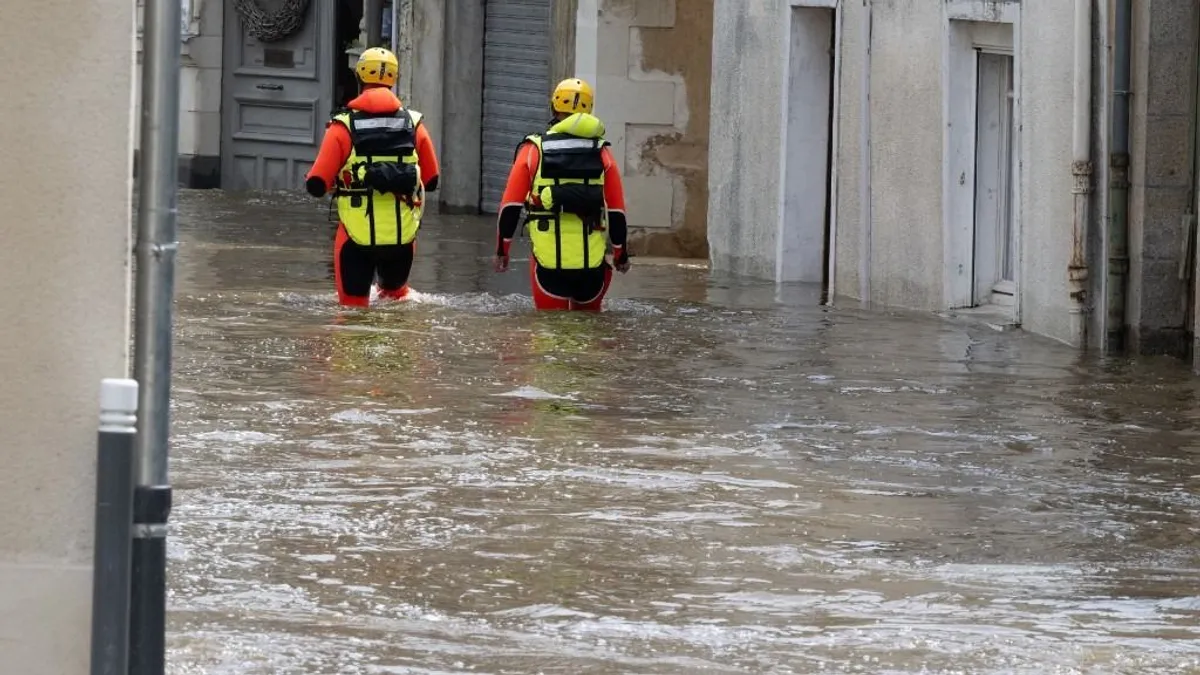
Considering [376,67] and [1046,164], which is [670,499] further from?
[376,67]

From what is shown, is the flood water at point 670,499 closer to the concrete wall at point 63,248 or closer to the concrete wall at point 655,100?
the concrete wall at point 63,248

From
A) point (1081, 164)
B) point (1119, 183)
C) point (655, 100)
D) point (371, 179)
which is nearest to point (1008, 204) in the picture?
point (1081, 164)

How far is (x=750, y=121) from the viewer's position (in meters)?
19.5

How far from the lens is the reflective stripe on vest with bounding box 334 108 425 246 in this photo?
52.5 ft

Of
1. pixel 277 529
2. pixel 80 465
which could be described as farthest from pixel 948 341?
pixel 80 465

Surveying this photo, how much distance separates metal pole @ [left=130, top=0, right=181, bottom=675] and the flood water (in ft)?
3.52

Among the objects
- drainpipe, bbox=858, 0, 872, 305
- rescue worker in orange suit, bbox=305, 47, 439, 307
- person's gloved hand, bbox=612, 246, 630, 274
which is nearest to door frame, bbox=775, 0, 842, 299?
drainpipe, bbox=858, 0, 872, 305

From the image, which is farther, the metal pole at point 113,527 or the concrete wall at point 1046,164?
the concrete wall at point 1046,164

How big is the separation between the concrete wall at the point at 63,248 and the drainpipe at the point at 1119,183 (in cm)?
A: 892

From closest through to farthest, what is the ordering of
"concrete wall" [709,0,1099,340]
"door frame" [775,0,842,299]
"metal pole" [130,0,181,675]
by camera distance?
"metal pole" [130,0,181,675], "concrete wall" [709,0,1099,340], "door frame" [775,0,842,299]

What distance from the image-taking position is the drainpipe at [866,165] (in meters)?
17.2

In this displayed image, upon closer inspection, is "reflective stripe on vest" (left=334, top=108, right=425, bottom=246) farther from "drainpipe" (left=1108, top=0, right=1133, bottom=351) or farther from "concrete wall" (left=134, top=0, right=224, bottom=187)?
"concrete wall" (left=134, top=0, right=224, bottom=187)

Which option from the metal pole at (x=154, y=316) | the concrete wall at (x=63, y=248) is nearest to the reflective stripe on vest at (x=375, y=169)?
the concrete wall at (x=63, y=248)

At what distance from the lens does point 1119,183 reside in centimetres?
1402
